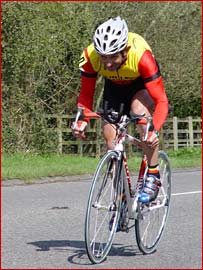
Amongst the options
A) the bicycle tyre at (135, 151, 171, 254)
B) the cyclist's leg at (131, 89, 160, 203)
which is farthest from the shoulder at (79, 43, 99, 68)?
the bicycle tyre at (135, 151, 171, 254)

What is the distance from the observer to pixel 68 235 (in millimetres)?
8602

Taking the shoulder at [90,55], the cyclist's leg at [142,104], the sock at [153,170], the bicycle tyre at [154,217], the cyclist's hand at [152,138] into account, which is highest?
the shoulder at [90,55]

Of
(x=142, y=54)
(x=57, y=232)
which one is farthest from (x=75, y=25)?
(x=142, y=54)

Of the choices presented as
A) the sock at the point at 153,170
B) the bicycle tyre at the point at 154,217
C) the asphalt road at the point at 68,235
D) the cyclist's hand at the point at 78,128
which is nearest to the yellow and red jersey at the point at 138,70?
the cyclist's hand at the point at 78,128

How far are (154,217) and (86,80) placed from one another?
5.34 feet

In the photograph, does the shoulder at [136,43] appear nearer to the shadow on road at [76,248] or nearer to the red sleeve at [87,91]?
the red sleeve at [87,91]

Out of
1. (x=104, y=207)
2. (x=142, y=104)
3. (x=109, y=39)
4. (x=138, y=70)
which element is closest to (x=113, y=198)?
(x=104, y=207)

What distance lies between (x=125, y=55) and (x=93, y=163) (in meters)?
13.8

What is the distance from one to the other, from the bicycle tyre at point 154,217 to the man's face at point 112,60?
1.34 metres

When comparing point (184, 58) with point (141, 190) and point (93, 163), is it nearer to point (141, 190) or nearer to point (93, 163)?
point (93, 163)

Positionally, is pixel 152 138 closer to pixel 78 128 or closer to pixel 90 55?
pixel 78 128

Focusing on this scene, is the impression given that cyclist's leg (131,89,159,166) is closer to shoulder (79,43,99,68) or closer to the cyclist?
the cyclist

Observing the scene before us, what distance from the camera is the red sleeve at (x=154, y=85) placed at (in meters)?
6.83

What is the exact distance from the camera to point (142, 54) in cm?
683
